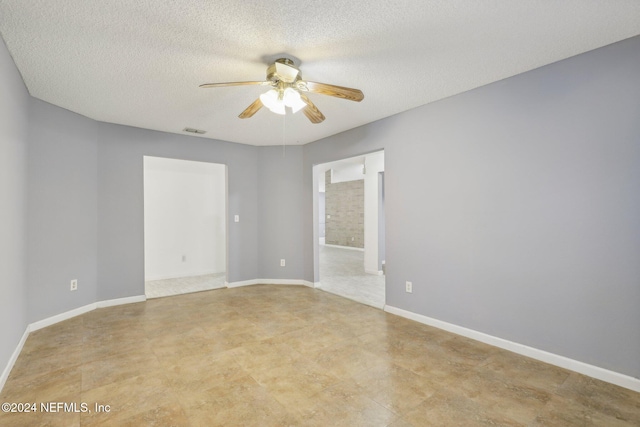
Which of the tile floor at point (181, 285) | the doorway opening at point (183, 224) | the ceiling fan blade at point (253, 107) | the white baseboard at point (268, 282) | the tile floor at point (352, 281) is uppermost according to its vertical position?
the ceiling fan blade at point (253, 107)

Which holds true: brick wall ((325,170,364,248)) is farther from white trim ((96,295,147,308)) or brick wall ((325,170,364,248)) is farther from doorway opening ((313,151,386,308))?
white trim ((96,295,147,308))

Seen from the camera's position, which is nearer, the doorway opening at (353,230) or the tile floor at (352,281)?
the tile floor at (352,281)

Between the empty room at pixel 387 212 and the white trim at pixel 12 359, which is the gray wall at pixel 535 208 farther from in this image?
the white trim at pixel 12 359

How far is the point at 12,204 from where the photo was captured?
248cm

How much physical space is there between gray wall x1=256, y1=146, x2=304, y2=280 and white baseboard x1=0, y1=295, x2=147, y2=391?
204 cm

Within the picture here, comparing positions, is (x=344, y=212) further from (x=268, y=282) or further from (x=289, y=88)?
(x=289, y=88)

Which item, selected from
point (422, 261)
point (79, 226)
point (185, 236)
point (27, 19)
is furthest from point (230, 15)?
point (185, 236)

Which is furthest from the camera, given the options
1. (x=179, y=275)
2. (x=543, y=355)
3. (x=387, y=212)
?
(x=179, y=275)

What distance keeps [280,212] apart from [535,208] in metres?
3.76

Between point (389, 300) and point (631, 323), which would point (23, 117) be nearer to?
point (389, 300)

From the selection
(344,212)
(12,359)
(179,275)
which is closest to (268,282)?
(179,275)

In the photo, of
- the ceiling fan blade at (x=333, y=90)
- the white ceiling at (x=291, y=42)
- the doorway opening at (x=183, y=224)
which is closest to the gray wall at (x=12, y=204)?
the white ceiling at (x=291, y=42)

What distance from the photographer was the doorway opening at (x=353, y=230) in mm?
5027

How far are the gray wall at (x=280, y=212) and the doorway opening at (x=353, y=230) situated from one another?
14.3 inches
